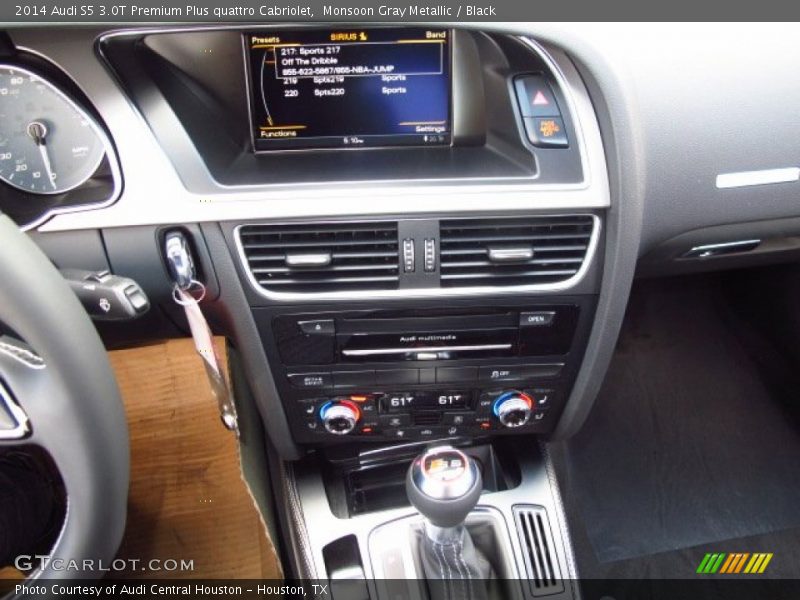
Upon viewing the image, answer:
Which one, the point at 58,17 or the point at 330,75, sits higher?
the point at 58,17

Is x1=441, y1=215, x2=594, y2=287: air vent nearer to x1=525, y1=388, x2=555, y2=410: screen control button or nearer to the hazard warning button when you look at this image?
the hazard warning button

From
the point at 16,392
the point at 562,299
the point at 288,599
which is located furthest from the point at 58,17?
the point at 288,599

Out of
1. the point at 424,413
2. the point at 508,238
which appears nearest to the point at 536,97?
the point at 508,238

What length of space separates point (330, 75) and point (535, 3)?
0.31m

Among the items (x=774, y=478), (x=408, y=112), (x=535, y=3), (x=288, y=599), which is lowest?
(x=774, y=478)

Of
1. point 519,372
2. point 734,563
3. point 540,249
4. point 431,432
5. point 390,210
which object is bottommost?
point 734,563

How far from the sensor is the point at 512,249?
3.62ft

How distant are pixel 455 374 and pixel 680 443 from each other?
935mm

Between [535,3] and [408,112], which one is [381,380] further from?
[535,3]

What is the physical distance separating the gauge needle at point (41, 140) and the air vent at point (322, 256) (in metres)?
0.29

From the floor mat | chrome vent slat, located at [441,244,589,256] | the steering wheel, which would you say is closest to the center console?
chrome vent slat, located at [441,244,589,256]

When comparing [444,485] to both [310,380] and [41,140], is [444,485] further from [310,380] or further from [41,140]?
[41,140]

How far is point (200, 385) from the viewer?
51.3 inches

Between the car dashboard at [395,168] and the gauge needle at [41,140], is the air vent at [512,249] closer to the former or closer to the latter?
the car dashboard at [395,168]
